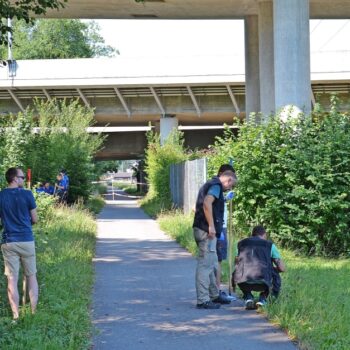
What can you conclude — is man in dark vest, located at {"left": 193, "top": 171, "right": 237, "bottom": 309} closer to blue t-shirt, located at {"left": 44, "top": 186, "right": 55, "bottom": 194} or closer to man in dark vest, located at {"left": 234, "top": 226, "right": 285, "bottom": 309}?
man in dark vest, located at {"left": 234, "top": 226, "right": 285, "bottom": 309}

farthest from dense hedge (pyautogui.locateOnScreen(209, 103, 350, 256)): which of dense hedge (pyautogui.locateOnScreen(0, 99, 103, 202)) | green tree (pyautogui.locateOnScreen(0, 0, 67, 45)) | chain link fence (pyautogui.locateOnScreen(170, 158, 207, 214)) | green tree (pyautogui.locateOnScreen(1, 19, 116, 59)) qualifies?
green tree (pyautogui.locateOnScreen(1, 19, 116, 59))

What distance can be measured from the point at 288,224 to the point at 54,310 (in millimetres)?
7931

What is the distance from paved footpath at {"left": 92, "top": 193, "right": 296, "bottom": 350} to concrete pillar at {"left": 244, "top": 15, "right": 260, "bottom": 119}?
16988 millimetres

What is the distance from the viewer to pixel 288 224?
1546cm

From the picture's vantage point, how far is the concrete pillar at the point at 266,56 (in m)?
27.2

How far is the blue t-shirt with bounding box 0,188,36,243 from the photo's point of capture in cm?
823

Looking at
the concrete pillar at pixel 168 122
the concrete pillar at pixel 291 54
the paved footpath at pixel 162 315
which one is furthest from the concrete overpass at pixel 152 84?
the paved footpath at pixel 162 315

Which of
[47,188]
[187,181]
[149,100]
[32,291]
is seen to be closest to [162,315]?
[32,291]

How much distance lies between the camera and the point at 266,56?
90.7 feet

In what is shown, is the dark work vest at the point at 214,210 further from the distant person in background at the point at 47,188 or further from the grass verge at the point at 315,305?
the distant person in background at the point at 47,188

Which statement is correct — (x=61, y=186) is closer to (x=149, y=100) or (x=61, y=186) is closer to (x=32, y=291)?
(x=32, y=291)

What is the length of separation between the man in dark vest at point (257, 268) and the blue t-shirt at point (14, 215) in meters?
2.73

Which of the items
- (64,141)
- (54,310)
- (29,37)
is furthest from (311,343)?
(29,37)

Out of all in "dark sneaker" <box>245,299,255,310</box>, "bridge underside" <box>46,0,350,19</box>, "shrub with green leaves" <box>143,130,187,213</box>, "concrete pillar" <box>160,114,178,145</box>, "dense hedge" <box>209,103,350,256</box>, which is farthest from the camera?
"concrete pillar" <box>160,114,178,145</box>
